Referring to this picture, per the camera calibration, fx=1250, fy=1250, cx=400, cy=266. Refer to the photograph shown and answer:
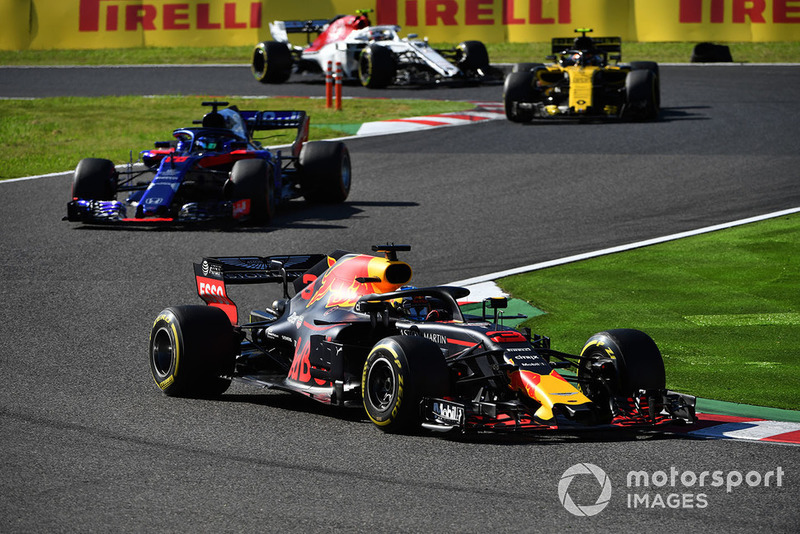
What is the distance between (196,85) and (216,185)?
1650 cm

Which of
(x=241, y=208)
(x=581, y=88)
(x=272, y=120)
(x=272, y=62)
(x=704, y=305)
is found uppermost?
(x=272, y=62)

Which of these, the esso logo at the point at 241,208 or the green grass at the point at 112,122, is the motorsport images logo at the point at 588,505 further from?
the green grass at the point at 112,122

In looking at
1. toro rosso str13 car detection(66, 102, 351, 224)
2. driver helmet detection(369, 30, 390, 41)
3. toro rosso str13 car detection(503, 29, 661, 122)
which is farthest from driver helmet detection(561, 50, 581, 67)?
toro rosso str13 car detection(66, 102, 351, 224)

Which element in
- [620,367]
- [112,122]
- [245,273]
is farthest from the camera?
[112,122]

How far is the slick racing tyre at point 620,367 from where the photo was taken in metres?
8.07

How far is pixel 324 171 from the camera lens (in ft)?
59.2

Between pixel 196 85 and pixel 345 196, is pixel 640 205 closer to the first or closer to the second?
pixel 345 196

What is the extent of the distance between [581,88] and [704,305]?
13525 millimetres

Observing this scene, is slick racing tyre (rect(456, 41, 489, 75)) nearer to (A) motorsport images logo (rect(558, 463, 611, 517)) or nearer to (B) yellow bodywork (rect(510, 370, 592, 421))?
(B) yellow bodywork (rect(510, 370, 592, 421))

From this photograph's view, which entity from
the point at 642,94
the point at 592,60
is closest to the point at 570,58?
the point at 592,60

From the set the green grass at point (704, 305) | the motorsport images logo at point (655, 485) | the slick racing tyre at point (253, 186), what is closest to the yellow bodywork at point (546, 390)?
the motorsport images logo at point (655, 485)

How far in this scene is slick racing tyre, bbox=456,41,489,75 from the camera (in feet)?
102

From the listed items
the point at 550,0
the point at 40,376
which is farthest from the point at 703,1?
the point at 40,376

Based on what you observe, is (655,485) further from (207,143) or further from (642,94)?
(642,94)
